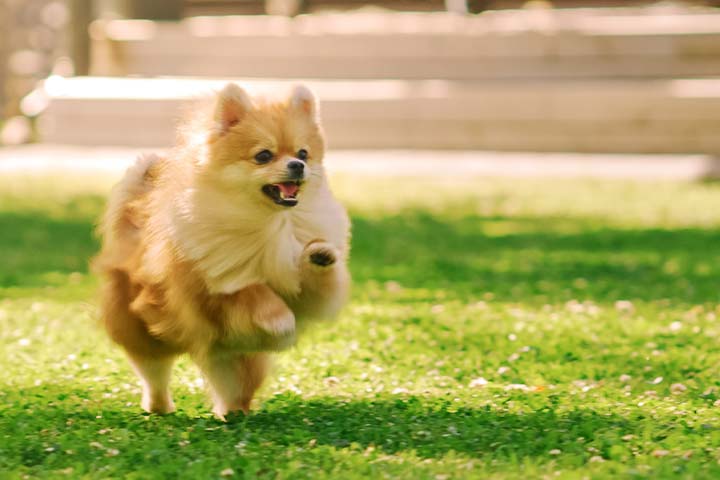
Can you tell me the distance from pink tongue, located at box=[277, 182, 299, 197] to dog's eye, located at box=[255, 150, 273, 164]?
0.42 feet

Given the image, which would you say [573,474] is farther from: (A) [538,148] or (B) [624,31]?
(B) [624,31]

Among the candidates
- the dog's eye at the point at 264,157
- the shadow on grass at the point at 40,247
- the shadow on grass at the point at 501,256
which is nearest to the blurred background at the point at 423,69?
the shadow on grass at the point at 40,247

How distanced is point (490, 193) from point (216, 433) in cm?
973

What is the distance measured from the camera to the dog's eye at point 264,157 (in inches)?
215

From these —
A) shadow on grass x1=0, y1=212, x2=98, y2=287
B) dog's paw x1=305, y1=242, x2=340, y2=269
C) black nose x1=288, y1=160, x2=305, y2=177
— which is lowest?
shadow on grass x1=0, y1=212, x2=98, y2=287

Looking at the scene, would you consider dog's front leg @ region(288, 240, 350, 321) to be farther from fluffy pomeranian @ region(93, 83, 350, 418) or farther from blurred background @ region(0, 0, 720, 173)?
blurred background @ region(0, 0, 720, 173)

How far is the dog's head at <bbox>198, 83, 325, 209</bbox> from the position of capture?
5.41 m

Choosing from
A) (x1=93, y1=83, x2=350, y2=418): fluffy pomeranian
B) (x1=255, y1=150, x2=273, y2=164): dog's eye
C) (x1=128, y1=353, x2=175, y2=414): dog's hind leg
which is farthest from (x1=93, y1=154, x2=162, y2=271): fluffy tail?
(x1=255, y1=150, x2=273, y2=164): dog's eye

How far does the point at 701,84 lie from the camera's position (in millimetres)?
16797

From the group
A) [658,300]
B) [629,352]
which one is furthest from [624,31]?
[629,352]


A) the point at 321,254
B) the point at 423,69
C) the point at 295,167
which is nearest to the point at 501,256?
the point at 321,254

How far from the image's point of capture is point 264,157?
5.47 meters

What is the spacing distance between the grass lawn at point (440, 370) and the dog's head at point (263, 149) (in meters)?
1.02

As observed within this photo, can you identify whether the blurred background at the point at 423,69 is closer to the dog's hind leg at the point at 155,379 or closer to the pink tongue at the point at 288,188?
the dog's hind leg at the point at 155,379
